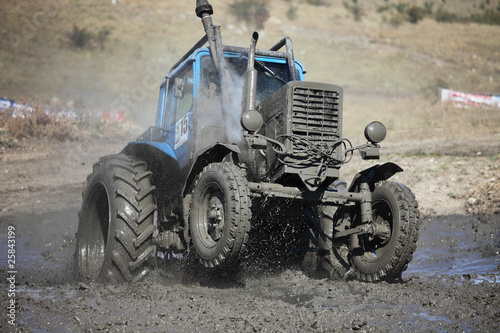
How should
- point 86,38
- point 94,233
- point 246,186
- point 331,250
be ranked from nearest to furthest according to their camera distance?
point 246,186 < point 331,250 < point 94,233 < point 86,38

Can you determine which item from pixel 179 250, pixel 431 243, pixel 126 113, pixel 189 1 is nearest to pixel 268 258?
pixel 179 250

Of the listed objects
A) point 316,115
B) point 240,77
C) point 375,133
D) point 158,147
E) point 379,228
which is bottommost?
point 379,228

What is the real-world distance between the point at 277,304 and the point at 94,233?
11.8ft

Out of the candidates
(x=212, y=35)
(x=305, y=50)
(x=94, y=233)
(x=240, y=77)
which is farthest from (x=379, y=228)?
(x=305, y=50)

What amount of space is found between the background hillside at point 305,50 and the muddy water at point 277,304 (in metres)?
13.9

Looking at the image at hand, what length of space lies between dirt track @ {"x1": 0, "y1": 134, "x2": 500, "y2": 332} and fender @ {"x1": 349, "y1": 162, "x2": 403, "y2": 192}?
1165mm

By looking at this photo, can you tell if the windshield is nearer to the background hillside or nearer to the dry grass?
the dry grass

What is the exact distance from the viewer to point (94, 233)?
24.2ft

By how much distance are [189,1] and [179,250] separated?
39.2 metres

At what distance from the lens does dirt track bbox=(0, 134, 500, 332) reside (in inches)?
167

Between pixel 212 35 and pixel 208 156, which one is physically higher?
pixel 212 35

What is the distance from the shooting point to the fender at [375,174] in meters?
6.03

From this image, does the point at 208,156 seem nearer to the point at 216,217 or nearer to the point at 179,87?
the point at 216,217

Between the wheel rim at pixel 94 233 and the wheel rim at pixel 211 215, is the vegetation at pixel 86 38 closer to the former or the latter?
the wheel rim at pixel 94 233
